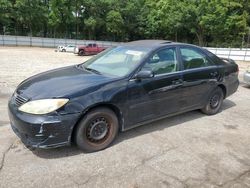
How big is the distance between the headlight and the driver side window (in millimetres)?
1521

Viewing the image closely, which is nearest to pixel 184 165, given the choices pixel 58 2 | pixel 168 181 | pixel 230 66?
pixel 168 181

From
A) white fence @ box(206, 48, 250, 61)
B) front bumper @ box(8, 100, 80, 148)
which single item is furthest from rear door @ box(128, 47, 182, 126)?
white fence @ box(206, 48, 250, 61)

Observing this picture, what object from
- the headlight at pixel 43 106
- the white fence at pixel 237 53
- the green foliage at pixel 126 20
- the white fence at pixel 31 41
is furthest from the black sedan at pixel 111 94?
the white fence at pixel 31 41

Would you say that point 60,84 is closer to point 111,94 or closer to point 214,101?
point 111,94

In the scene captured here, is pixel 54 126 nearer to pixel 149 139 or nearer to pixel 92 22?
pixel 149 139

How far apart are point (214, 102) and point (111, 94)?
9.23 feet

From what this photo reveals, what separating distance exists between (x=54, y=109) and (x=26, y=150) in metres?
0.91

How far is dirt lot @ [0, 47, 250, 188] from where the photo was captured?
3.21 m

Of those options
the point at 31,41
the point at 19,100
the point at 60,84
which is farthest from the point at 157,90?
the point at 31,41

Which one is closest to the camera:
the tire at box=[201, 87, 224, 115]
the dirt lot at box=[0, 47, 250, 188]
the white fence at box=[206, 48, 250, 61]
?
the dirt lot at box=[0, 47, 250, 188]

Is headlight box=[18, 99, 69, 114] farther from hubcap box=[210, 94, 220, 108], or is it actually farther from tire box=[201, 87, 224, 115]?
hubcap box=[210, 94, 220, 108]

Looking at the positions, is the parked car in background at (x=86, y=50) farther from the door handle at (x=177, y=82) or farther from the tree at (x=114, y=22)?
the door handle at (x=177, y=82)

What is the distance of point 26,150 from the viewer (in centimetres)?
383

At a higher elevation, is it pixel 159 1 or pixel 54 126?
pixel 159 1
